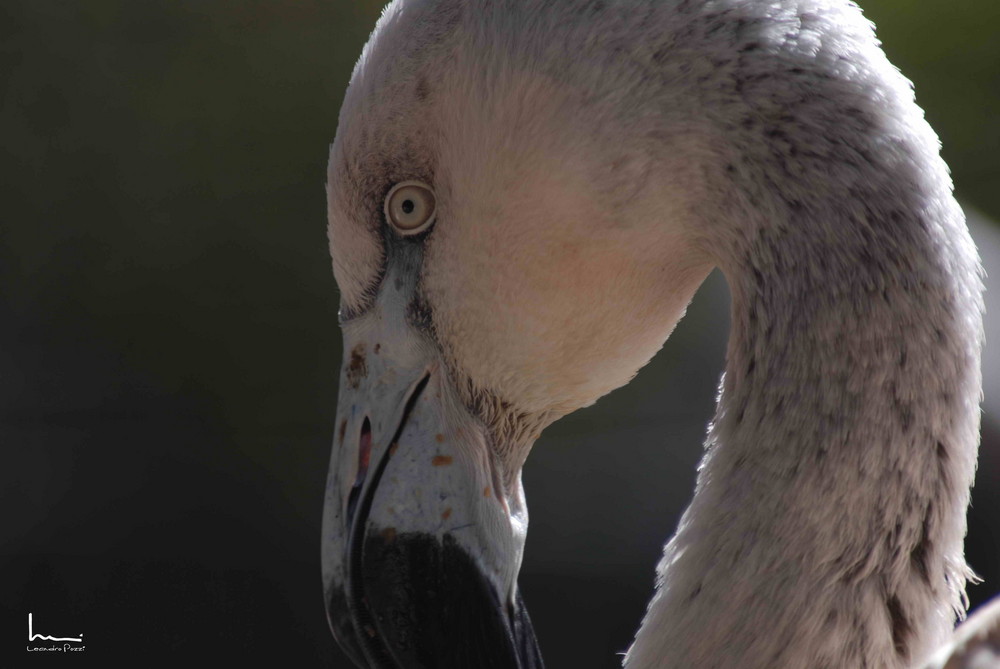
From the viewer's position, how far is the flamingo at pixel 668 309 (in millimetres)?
961

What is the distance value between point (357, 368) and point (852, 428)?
0.58 meters

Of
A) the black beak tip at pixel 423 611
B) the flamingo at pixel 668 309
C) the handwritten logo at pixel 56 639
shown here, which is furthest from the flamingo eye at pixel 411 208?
the handwritten logo at pixel 56 639

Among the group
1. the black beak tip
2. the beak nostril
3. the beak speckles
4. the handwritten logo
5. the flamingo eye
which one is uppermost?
the flamingo eye

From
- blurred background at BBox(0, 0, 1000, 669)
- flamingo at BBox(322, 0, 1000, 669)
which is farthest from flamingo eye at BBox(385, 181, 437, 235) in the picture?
blurred background at BBox(0, 0, 1000, 669)

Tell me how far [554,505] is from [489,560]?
2.57m

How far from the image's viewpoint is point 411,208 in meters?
1.20

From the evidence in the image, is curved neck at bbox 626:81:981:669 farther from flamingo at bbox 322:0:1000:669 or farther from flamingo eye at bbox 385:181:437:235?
flamingo eye at bbox 385:181:437:235

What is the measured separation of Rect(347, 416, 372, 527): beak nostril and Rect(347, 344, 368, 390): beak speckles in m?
0.05

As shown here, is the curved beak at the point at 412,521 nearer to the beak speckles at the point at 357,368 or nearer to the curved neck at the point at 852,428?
the beak speckles at the point at 357,368

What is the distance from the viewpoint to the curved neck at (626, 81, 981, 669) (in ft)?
3.13

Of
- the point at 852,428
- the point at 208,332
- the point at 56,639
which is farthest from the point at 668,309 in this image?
the point at 208,332

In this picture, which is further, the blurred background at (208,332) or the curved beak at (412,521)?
the blurred background at (208,332)

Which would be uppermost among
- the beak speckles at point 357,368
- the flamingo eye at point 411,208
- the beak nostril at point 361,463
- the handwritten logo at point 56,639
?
the flamingo eye at point 411,208

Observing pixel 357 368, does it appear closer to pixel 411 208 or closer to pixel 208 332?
pixel 411 208
